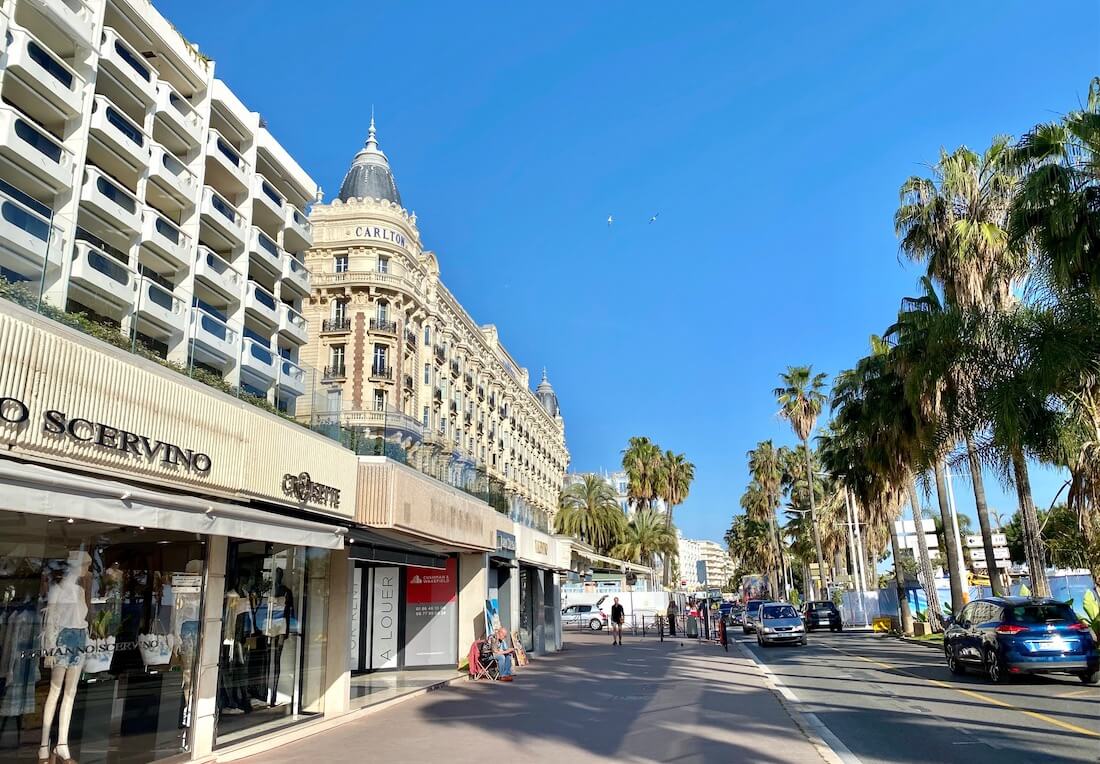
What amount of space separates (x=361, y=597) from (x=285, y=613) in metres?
7.45

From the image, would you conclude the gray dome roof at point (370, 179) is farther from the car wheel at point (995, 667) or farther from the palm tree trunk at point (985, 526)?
the car wheel at point (995, 667)

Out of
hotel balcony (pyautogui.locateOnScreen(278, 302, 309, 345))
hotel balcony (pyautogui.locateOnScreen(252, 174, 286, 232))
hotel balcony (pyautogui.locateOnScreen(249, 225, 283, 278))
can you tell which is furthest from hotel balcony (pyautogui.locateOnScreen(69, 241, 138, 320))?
hotel balcony (pyautogui.locateOnScreen(252, 174, 286, 232))

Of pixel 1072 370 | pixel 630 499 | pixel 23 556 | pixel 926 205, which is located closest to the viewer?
pixel 23 556

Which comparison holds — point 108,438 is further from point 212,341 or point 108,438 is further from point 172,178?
point 172,178

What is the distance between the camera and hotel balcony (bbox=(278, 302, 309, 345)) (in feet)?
140

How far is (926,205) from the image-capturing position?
84.9 ft

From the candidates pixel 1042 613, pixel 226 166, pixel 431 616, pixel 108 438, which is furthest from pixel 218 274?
pixel 1042 613

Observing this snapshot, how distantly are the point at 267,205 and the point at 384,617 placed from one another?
29.1m

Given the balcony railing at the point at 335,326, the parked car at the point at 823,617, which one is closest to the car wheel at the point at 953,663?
the parked car at the point at 823,617

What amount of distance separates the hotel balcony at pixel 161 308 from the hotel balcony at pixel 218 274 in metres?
27.1

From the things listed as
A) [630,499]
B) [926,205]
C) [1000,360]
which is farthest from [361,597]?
[630,499]

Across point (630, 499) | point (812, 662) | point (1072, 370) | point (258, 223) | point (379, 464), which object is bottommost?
point (812, 662)

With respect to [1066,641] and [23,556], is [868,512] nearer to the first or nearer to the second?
[1066,641]

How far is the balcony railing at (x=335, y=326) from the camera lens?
49.6 metres
